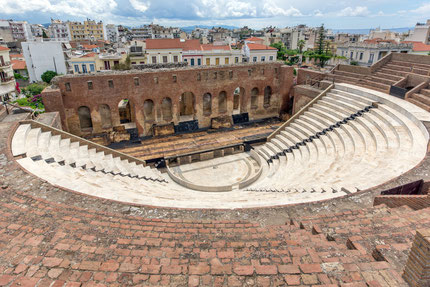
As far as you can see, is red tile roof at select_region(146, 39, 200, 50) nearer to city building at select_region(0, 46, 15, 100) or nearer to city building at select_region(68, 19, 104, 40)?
city building at select_region(0, 46, 15, 100)

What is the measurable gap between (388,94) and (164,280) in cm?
1810

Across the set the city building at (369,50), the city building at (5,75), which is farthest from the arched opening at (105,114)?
the city building at (369,50)

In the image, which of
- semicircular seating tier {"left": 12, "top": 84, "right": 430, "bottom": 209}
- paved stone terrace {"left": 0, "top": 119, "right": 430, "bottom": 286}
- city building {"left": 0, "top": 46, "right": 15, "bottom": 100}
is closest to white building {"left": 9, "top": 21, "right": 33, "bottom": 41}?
city building {"left": 0, "top": 46, "right": 15, "bottom": 100}

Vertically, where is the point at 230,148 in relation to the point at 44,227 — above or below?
below

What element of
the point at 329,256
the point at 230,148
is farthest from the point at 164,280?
the point at 230,148

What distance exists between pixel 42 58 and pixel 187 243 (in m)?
Answer: 43.3

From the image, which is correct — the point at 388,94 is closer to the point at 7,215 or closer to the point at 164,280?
the point at 164,280

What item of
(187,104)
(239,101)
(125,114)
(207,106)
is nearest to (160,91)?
(187,104)

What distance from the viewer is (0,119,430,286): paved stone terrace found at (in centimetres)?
417

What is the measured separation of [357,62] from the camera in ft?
150

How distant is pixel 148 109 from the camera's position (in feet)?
72.5

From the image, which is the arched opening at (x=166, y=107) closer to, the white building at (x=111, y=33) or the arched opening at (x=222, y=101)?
the arched opening at (x=222, y=101)

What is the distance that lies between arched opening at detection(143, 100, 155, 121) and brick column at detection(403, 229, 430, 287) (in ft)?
61.9

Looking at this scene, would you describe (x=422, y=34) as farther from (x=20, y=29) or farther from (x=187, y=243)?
(x=20, y=29)
